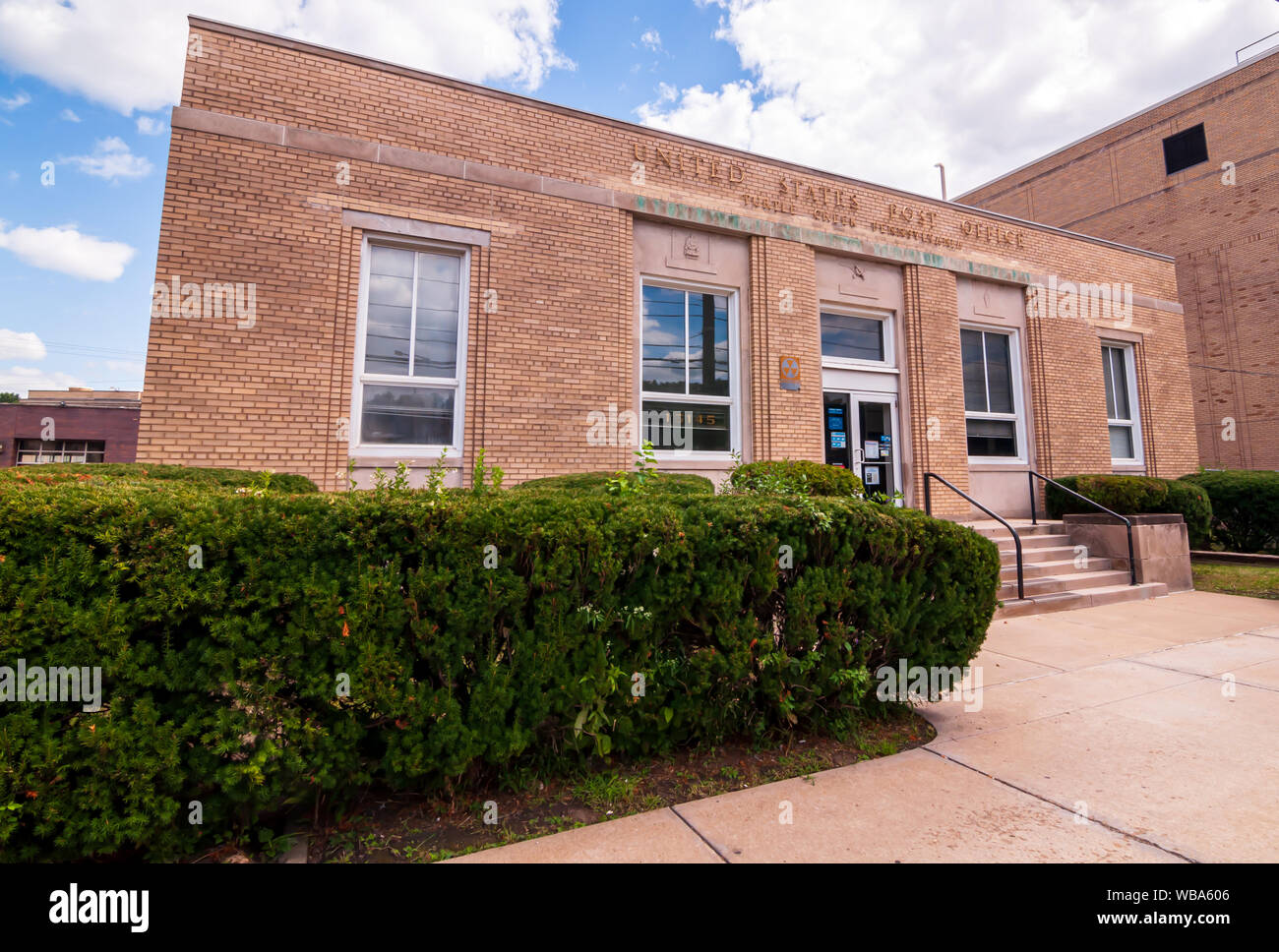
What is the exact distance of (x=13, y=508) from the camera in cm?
221

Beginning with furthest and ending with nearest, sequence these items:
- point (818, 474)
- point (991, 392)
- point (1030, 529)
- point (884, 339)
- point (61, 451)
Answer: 1. point (61, 451)
2. point (991, 392)
3. point (884, 339)
4. point (1030, 529)
5. point (818, 474)

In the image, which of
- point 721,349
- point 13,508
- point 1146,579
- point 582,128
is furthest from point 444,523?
point 1146,579

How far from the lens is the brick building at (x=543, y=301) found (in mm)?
7219

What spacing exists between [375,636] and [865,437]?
9.83 m

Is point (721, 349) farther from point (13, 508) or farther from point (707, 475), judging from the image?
point (13, 508)

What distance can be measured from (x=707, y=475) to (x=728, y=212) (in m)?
4.26

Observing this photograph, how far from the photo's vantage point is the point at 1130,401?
1403 centimetres

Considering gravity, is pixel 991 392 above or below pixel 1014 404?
above

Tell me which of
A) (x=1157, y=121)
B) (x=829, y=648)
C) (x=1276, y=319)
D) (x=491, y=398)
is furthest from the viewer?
(x=1157, y=121)

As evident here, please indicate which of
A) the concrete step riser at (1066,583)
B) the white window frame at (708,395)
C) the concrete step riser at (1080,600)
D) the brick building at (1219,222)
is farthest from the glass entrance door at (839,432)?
the brick building at (1219,222)

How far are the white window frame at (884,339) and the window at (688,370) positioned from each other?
1.86 metres

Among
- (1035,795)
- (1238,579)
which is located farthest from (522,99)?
(1238,579)

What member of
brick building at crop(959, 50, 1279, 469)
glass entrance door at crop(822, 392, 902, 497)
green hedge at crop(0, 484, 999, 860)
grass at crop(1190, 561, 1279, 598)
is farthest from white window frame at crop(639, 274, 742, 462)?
brick building at crop(959, 50, 1279, 469)

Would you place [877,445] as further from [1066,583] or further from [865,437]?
[1066,583]
